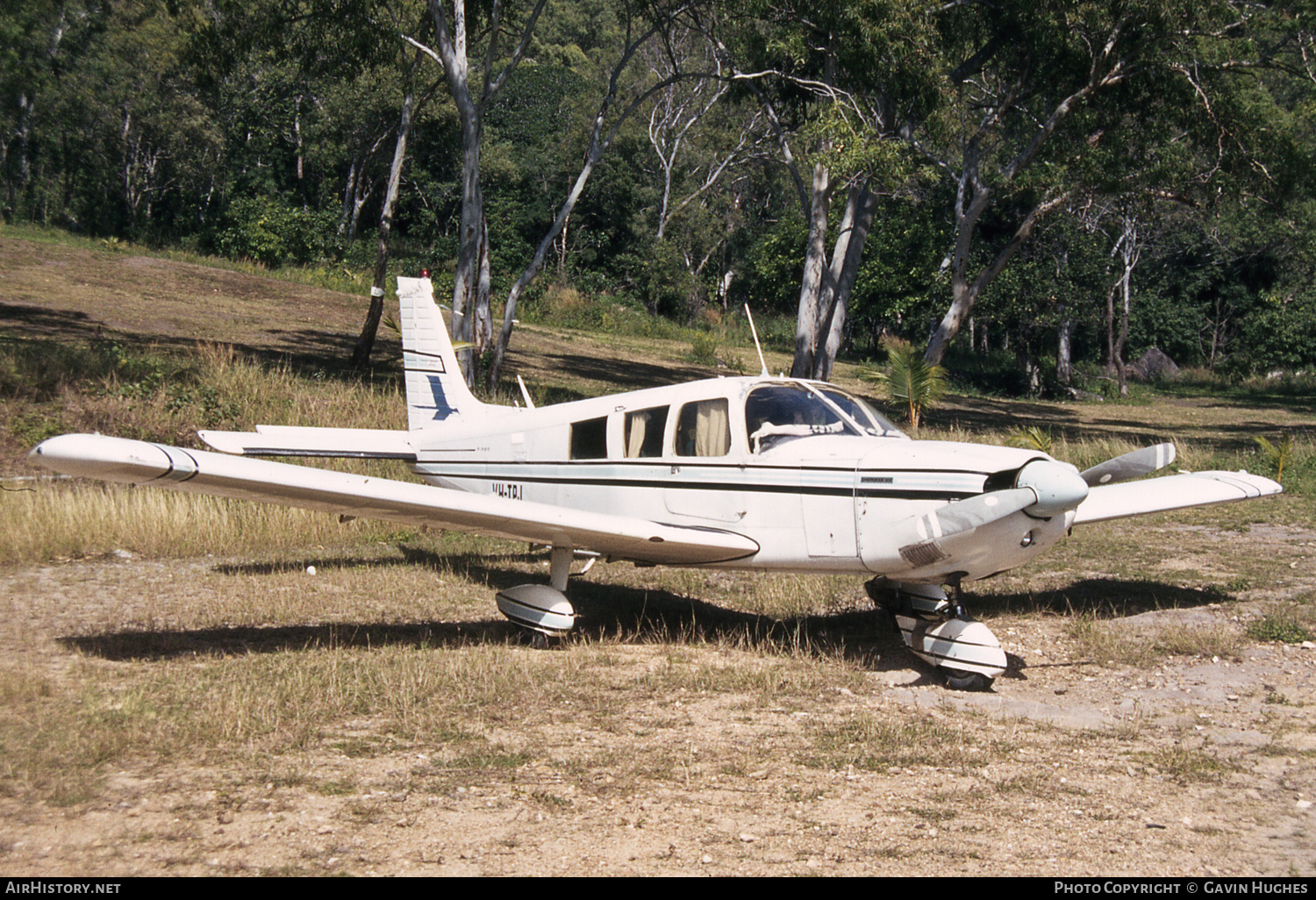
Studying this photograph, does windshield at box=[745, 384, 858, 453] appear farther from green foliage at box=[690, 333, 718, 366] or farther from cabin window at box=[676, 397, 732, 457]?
green foliage at box=[690, 333, 718, 366]

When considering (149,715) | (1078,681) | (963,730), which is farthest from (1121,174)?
(149,715)

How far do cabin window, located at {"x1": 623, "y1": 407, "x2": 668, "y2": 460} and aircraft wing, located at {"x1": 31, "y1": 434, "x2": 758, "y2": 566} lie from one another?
62cm

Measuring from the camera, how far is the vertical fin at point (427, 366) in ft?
38.8

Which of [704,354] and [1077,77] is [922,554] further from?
[704,354]

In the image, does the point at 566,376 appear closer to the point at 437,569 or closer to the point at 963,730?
the point at 437,569

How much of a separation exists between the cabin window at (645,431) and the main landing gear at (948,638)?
2296mm

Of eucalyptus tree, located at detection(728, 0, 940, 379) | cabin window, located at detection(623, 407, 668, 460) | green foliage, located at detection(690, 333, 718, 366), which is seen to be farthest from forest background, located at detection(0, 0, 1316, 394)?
cabin window, located at detection(623, 407, 668, 460)

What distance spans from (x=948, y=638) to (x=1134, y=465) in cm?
194

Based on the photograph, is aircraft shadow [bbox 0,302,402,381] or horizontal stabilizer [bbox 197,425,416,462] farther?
aircraft shadow [bbox 0,302,402,381]

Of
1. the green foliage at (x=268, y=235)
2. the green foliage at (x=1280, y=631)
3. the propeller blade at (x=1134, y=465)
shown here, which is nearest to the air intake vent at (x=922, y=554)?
the propeller blade at (x=1134, y=465)

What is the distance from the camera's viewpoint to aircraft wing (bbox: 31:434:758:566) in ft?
21.1

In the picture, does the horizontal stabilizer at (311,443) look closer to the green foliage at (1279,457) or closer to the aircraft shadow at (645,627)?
the aircraft shadow at (645,627)

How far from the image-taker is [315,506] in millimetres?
8008

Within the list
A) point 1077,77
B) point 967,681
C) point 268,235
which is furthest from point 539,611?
point 268,235
